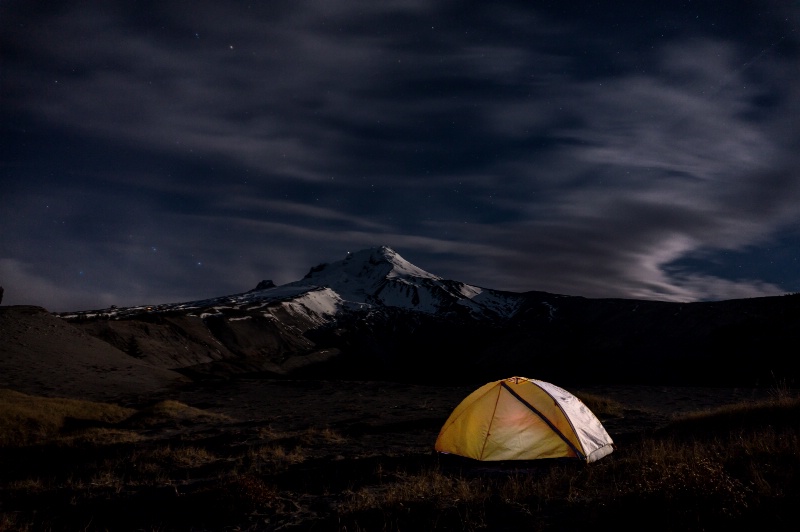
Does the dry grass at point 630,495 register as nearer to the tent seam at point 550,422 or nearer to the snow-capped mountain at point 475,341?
the tent seam at point 550,422

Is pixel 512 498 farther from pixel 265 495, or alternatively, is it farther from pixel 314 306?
pixel 314 306

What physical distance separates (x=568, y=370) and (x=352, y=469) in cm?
8606

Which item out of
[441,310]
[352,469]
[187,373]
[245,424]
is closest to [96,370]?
[187,373]

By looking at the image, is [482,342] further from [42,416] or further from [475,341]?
[42,416]

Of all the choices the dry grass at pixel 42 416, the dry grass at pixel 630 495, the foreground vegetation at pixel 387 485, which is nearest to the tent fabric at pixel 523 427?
the foreground vegetation at pixel 387 485

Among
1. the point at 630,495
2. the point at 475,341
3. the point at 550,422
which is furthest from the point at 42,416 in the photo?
the point at 475,341

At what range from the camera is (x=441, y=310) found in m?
191

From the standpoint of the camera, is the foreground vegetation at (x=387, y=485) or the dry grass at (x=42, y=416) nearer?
the foreground vegetation at (x=387, y=485)

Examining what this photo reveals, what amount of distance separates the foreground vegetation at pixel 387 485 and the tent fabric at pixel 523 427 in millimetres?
529

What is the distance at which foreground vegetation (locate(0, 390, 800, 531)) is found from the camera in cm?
580

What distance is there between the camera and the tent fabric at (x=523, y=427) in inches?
425

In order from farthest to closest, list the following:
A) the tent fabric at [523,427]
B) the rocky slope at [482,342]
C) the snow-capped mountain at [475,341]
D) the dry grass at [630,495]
Answer: the snow-capped mountain at [475,341], the rocky slope at [482,342], the tent fabric at [523,427], the dry grass at [630,495]

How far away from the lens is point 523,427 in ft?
36.7

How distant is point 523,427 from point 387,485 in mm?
3901
